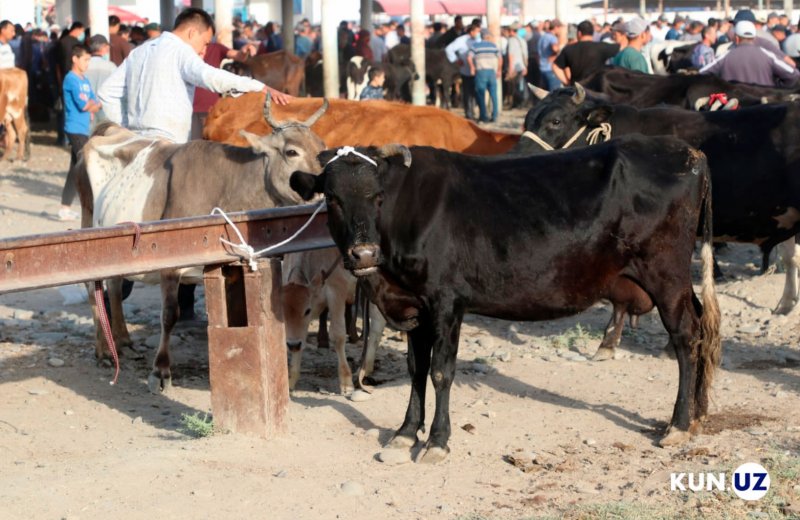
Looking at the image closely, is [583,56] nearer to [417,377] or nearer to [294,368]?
[294,368]

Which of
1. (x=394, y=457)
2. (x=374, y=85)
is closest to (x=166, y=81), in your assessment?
(x=394, y=457)

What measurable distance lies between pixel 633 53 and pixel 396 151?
8.22m

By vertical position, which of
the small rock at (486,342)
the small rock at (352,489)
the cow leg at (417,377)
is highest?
the cow leg at (417,377)

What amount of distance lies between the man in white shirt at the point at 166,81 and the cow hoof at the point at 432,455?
9.75 ft

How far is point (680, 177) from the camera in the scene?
18.0 ft

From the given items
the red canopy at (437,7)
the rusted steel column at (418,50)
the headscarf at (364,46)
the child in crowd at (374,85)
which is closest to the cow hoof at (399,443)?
the child in crowd at (374,85)

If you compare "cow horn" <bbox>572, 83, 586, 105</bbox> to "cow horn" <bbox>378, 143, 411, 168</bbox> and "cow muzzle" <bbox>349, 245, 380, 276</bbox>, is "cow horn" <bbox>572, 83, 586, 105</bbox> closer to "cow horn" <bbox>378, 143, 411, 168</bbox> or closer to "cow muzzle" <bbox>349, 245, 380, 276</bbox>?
"cow horn" <bbox>378, 143, 411, 168</bbox>

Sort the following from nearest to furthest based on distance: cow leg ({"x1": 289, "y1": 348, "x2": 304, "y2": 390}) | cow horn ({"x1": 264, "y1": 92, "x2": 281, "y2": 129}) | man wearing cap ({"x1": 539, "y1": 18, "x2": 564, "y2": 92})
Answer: cow horn ({"x1": 264, "y1": 92, "x2": 281, "y2": 129}), cow leg ({"x1": 289, "y1": 348, "x2": 304, "y2": 390}), man wearing cap ({"x1": 539, "y1": 18, "x2": 564, "y2": 92})

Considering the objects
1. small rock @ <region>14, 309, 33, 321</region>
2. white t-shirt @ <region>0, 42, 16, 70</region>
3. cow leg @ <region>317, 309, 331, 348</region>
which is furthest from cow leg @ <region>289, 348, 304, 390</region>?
white t-shirt @ <region>0, 42, 16, 70</region>

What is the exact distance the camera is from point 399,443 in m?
5.35

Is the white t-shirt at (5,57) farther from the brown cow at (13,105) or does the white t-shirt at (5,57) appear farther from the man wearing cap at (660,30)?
the man wearing cap at (660,30)

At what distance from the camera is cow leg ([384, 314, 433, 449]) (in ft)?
17.7

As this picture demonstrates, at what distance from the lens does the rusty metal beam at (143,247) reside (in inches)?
179

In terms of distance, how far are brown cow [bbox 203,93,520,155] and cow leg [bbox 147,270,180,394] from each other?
7.52 ft
